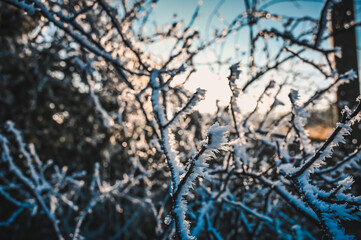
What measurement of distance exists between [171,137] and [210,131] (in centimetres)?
27

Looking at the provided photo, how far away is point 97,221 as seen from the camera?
17.4 feet

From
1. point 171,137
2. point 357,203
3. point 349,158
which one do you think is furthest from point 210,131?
point 349,158

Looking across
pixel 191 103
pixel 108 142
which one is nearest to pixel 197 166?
pixel 191 103

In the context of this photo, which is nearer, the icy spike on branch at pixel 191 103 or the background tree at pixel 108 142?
the icy spike on branch at pixel 191 103

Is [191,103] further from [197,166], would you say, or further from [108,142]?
[108,142]

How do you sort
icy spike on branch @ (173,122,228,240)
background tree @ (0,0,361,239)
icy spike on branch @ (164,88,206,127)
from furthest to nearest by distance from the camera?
1. background tree @ (0,0,361,239)
2. icy spike on branch @ (164,88,206,127)
3. icy spike on branch @ (173,122,228,240)

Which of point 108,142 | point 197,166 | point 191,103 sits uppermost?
point 108,142

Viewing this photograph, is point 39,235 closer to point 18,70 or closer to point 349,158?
point 18,70

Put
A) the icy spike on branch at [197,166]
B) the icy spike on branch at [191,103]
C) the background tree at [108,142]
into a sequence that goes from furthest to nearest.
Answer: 1. the background tree at [108,142]
2. the icy spike on branch at [191,103]
3. the icy spike on branch at [197,166]

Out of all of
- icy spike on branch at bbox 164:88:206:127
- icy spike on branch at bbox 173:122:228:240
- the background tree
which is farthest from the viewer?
the background tree

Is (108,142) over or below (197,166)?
over

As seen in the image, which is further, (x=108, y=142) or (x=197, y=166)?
(x=108, y=142)

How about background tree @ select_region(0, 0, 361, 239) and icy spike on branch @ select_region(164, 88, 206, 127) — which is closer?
icy spike on branch @ select_region(164, 88, 206, 127)

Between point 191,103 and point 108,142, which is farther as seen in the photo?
point 108,142
